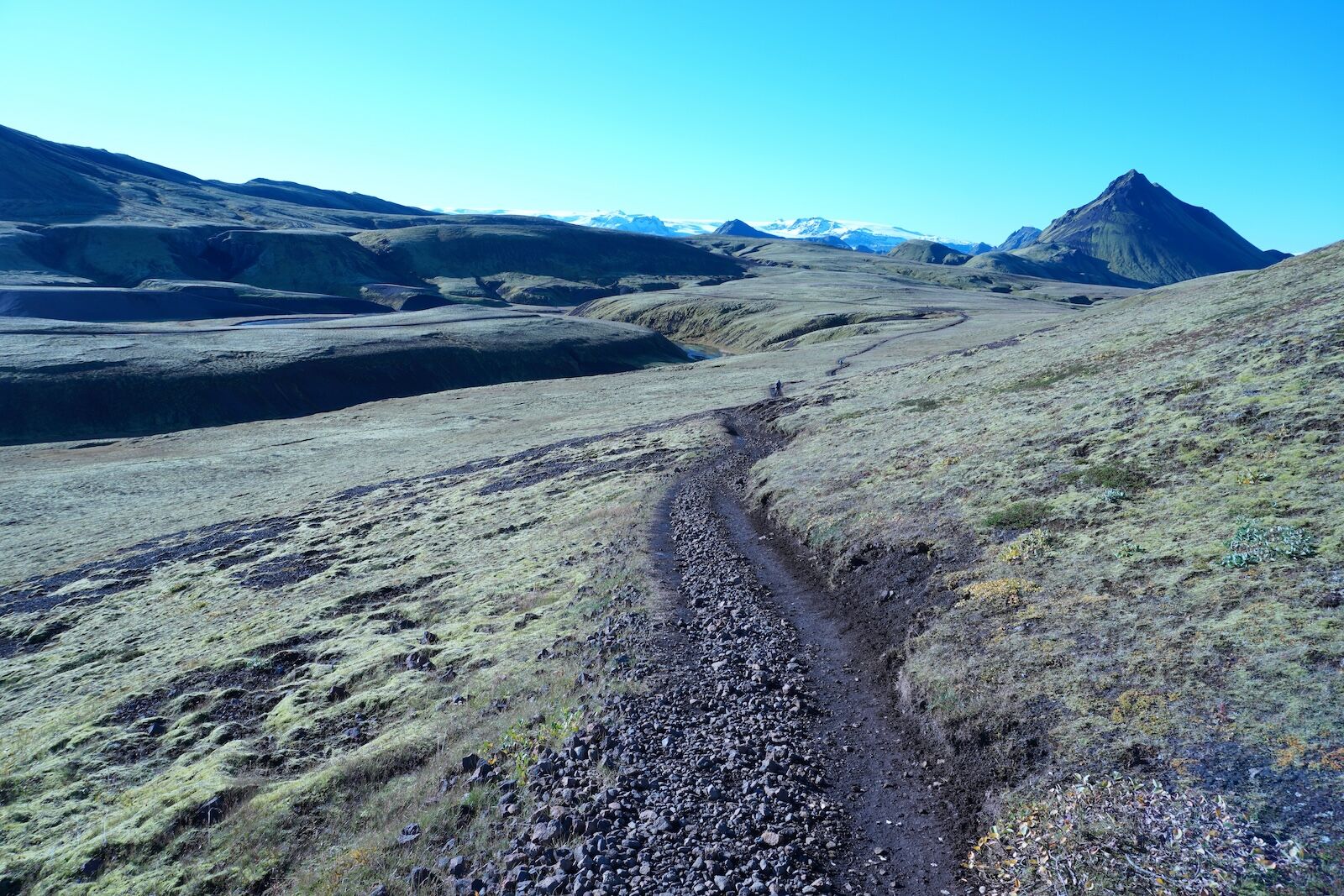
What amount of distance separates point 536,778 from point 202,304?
160m

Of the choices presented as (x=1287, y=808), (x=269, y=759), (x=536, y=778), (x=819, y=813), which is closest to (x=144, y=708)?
(x=269, y=759)

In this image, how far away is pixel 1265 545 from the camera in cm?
1420

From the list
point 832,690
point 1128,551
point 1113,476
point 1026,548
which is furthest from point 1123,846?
point 1113,476

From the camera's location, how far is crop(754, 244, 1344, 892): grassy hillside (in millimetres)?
9633

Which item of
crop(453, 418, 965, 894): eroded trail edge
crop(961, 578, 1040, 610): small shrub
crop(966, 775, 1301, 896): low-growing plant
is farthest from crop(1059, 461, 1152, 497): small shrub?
crop(966, 775, 1301, 896): low-growing plant

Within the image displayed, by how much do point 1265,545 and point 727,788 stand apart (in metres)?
11.7

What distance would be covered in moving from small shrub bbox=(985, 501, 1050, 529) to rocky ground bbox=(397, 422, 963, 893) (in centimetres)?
572

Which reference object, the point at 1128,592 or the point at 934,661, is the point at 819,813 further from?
the point at 1128,592

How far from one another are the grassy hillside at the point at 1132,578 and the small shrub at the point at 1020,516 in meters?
0.08

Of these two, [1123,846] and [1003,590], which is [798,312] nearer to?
[1003,590]

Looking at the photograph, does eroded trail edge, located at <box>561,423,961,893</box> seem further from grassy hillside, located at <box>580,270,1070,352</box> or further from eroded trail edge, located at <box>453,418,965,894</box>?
grassy hillside, located at <box>580,270,1070,352</box>

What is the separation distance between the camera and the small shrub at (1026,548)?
17.2m

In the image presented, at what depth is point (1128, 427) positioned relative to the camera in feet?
78.7

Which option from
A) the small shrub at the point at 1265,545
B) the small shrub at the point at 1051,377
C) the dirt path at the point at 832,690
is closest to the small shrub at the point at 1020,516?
the small shrub at the point at 1265,545
